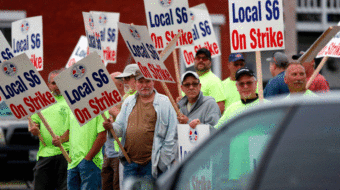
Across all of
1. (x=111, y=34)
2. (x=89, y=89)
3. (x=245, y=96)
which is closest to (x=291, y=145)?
(x=245, y=96)

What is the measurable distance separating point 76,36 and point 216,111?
29.8 ft

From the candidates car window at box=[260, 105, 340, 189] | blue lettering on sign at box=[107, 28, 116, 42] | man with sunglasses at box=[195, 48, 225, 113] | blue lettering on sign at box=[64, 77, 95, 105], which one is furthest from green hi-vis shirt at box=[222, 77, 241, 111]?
car window at box=[260, 105, 340, 189]

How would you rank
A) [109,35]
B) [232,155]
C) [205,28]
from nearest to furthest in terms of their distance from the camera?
[232,155], [205,28], [109,35]

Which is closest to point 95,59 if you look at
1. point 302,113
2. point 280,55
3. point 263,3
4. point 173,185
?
point 263,3

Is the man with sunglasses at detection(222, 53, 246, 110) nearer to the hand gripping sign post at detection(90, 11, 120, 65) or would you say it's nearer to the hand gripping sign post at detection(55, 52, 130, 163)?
the hand gripping sign post at detection(55, 52, 130, 163)

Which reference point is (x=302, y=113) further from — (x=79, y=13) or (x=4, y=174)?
(x=79, y=13)

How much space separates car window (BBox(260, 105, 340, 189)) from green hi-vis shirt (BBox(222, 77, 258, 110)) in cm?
498

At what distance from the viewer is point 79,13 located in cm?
1472

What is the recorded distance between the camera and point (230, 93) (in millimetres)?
7469

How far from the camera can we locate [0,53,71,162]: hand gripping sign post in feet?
22.6

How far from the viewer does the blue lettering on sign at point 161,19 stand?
7.36m

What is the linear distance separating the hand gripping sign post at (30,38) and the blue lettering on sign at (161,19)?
2307mm

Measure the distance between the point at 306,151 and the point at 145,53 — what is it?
4123mm

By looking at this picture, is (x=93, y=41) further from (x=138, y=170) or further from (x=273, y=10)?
(x=273, y=10)
